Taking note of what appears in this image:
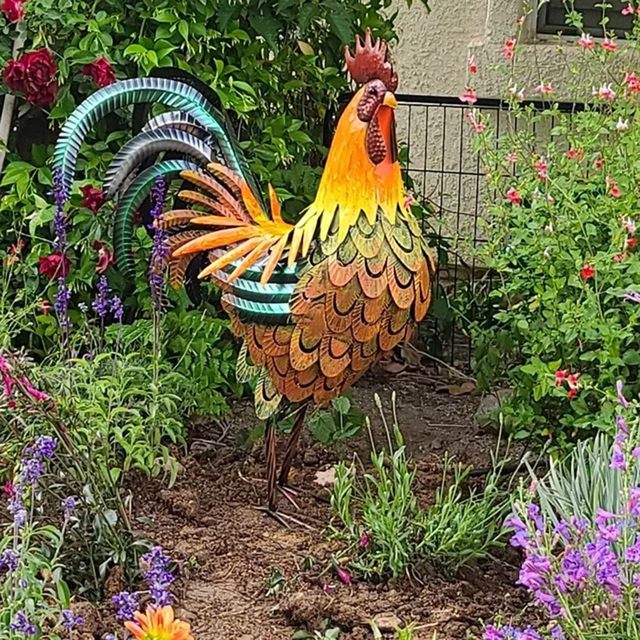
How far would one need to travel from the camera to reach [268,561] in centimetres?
329

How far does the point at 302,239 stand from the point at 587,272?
0.84 m

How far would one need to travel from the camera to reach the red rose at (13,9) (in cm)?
398

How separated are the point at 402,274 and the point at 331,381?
1.27 feet

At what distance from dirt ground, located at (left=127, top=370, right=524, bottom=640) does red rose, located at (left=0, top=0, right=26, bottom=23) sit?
1673 millimetres

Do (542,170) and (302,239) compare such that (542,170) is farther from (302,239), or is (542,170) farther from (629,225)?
(302,239)

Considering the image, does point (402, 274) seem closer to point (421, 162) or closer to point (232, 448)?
point (232, 448)

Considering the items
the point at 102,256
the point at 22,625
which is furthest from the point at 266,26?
the point at 22,625

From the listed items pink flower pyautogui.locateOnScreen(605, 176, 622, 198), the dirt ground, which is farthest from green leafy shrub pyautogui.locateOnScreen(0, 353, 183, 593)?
pink flower pyautogui.locateOnScreen(605, 176, 622, 198)

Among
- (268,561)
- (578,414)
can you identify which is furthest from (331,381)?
(578,414)

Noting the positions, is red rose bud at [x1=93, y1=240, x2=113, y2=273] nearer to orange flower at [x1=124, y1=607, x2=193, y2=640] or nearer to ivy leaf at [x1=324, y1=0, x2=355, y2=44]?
ivy leaf at [x1=324, y1=0, x2=355, y2=44]

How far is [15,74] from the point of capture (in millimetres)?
3951

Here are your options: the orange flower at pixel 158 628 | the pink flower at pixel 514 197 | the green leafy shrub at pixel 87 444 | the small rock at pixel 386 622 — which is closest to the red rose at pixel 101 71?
the green leafy shrub at pixel 87 444

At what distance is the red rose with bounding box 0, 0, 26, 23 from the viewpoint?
3.98 metres

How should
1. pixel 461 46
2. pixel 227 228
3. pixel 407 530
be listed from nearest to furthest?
Result: pixel 407 530, pixel 227 228, pixel 461 46
